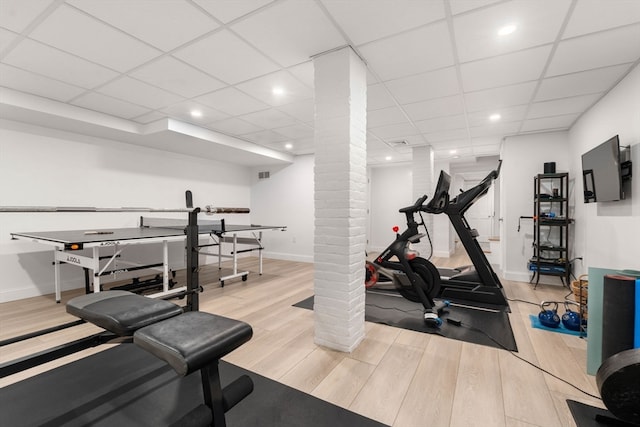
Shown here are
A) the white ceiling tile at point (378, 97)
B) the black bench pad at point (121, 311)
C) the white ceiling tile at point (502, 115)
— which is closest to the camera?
the black bench pad at point (121, 311)

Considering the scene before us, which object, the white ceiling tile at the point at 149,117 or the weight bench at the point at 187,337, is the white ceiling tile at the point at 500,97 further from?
the white ceiling tile at the point at 149,117

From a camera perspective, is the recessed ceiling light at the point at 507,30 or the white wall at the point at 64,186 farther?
the white wall at the point at 64,186

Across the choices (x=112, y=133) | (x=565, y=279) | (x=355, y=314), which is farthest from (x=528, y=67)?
(x=112, y=133)

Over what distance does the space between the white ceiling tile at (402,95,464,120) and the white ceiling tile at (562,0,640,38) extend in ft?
4.23

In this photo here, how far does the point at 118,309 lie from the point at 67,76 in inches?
108

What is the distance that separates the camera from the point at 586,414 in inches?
64.2

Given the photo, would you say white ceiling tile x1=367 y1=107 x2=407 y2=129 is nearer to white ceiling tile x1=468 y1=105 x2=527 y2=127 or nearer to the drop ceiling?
the drop ceiling

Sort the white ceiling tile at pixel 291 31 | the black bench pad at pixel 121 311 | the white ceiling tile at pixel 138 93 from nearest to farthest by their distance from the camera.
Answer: the black bench pad at pixel 121 311 → the white ceiling tile at pixel 291 31 → the white ceiling tile at pixel 138 93

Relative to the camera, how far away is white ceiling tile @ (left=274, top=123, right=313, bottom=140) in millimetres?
4495

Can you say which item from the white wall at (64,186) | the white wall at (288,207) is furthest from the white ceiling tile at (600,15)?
the white wall at (64,186)

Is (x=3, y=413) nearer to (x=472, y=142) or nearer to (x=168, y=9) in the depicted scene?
(x=168, y=9)

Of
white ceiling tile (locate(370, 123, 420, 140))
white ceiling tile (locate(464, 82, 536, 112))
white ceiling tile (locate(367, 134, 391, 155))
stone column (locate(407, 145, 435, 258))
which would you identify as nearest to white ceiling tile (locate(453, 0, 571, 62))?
white ceiling tile (locate(464, 82, 536, 112))

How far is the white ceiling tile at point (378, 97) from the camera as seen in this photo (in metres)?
3.12

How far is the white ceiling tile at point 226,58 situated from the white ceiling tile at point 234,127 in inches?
54.9
